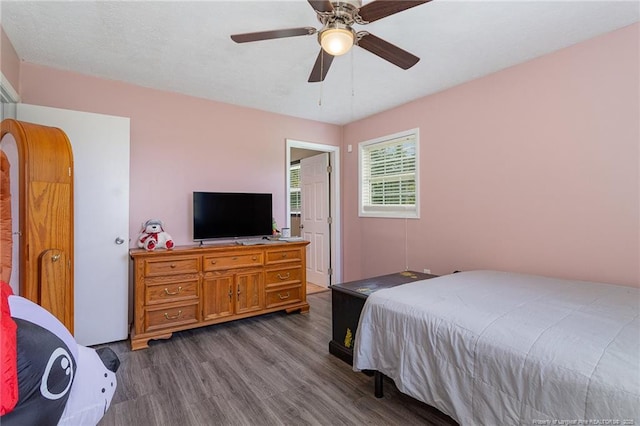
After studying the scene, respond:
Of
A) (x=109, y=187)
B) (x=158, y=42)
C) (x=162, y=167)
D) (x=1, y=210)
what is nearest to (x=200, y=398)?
(x=1, y=210)

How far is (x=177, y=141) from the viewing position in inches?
133

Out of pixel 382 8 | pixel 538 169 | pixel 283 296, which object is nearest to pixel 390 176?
pixel 538 169

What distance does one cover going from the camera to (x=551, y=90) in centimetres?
251

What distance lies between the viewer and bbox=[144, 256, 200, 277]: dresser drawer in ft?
9.09

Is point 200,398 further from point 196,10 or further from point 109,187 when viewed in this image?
point 196,10

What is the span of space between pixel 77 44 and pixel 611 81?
400cm

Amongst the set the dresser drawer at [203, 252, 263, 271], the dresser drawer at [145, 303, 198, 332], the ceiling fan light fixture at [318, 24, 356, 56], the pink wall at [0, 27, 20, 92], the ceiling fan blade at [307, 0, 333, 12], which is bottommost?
the dresser drawer at [145, 303, 198, 332]

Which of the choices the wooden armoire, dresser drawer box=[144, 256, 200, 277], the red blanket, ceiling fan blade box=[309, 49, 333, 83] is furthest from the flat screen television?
the red blanket

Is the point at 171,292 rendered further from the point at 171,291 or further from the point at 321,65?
the point at 321,65

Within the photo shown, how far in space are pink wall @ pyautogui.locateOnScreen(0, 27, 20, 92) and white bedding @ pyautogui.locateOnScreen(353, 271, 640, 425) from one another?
3.10 m

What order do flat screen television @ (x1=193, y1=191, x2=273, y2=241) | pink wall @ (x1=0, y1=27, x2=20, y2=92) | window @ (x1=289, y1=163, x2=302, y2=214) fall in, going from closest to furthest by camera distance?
pink wall @ (x1=0, y1=27, x2=20, y2=92), flat screen television @ (x1=193, y1=191, x2=273, y2=241), window @ (x1=289, y1=163, x2=302, y2=214)

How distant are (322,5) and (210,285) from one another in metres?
2.59

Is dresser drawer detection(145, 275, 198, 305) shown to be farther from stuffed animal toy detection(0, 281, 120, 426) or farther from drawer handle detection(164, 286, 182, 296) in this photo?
stuffed animal toy detection(0, 281, 120, 426)

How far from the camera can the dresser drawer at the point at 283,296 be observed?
3.44m
